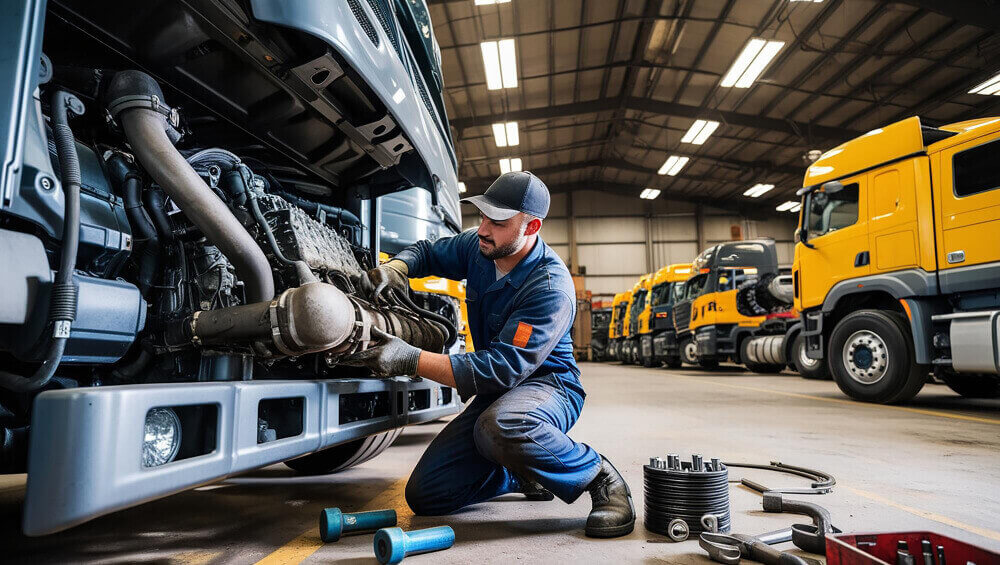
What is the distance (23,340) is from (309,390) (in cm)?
65

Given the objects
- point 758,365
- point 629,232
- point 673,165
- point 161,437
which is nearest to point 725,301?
point 758,365

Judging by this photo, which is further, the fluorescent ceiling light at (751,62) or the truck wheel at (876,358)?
the fluorescent ceiling light at (751,62)

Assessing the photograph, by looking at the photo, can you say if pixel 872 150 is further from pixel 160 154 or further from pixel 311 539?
pixel 160 154

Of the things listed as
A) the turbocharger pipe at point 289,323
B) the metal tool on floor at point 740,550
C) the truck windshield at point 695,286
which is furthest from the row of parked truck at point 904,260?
the truck windshield at point 695,286

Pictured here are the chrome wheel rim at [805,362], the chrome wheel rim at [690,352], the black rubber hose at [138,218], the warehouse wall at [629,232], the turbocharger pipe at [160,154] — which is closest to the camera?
the turbocharger pipe at [160,154]

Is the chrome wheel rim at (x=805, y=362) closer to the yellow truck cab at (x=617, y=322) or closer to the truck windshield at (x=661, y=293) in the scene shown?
the truck windshield at (x=661, y=293)

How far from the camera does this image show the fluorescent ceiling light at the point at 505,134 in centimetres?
1612

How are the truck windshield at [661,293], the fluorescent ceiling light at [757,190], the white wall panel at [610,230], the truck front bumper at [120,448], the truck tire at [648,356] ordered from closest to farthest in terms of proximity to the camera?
the truck front bumper at [120,448] → the truck windshield at [661,293] → the truck tire at [648,356] → the fluorescent ceiling light at [757,190] → the white wall panel at [610,230]

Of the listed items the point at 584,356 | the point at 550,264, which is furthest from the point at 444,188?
the point at 584,356

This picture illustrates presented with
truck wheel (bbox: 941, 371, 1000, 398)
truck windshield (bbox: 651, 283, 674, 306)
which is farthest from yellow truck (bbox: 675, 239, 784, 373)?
truck wheel (bbox: 941, 371, 1000, 398)

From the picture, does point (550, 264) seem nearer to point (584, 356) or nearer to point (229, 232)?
point (229, 232)

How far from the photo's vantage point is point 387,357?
1.86 m

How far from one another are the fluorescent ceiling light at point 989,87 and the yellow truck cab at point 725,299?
5410mm

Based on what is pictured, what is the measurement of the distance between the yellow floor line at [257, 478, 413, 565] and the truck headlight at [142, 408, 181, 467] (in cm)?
47
